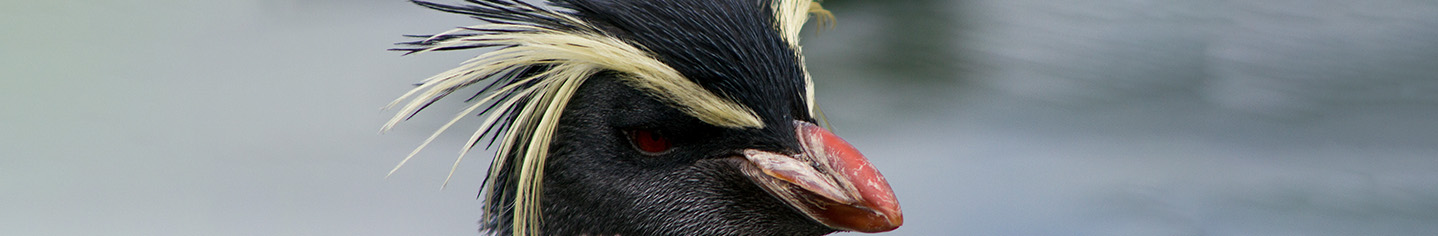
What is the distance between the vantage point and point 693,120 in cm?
60

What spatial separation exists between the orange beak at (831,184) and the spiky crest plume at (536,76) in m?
0.03

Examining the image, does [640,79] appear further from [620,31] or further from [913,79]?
[913,79]

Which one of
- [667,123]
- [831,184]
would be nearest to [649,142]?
[667,123]

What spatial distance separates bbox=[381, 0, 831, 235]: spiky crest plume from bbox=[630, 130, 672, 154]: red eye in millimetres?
35

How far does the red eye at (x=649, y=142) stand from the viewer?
2.04 feet

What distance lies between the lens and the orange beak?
1.86ft

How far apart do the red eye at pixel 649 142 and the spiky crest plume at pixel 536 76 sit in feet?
0.11

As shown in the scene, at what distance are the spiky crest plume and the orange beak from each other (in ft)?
0.11

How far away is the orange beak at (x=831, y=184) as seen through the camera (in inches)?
22.3

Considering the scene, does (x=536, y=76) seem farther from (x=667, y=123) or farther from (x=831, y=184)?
(x=831, y=184)

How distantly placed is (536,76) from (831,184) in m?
0.22

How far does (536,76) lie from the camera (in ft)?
2.07

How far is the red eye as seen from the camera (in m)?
0.62

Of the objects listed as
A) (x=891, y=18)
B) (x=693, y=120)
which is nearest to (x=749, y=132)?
(x=693, y=120)
